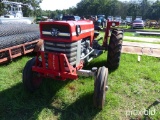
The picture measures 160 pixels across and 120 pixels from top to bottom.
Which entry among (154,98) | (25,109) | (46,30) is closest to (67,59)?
(46,30)

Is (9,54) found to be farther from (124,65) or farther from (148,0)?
(148,0)

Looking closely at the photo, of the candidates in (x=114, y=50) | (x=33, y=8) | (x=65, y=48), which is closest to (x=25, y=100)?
(x=65, y=48)

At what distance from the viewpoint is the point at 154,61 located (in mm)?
6156

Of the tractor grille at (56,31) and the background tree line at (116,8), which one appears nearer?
the tractor grille at (56,31)

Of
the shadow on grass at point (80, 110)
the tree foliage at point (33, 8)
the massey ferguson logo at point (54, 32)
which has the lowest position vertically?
the shadow on grass at point (80, 110)

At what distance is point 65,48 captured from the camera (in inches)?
143

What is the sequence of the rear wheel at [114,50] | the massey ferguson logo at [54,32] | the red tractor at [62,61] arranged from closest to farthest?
1. the red tractor at [62,61]
2. the massey ferguson logo at [54,32]
3. the rear wheel at [114,50]

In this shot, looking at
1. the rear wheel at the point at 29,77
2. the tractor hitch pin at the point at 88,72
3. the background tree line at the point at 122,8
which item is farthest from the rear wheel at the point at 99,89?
the background tree line at the point at 122,8

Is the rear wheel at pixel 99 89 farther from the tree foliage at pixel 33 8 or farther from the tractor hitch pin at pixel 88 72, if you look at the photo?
the tree foliage at pixel 33 8

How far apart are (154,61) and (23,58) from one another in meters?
4.25

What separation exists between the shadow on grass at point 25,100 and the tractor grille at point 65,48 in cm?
91

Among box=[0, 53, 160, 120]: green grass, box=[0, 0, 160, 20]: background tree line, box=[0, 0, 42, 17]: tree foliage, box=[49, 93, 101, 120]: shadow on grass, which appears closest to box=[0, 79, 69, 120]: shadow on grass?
box=[0, 53, 160, 120]: green grass

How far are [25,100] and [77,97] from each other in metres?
1.06

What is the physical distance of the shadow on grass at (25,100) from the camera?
350cm
